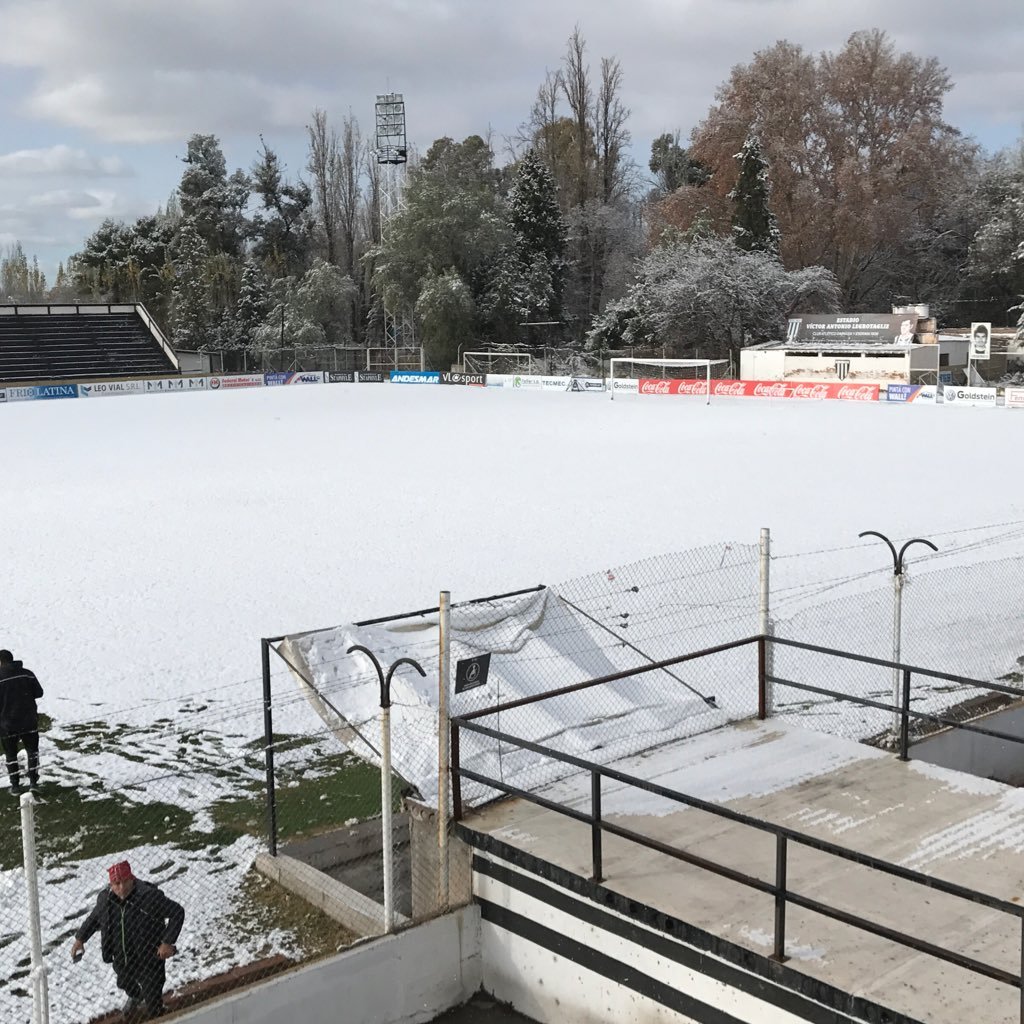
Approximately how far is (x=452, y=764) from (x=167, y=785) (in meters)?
3.05

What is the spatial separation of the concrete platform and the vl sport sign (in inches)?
30.0

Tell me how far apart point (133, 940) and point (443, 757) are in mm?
1975

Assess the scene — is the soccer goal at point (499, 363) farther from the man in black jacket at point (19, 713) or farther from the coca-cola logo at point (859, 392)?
the man in black jacket at point (19, 713)

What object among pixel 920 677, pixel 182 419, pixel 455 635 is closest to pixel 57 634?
pixel 455 635

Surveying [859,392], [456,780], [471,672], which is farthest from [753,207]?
[456,780]

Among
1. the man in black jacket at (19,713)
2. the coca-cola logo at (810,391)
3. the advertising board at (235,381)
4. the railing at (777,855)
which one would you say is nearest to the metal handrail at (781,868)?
the railing at (777,855)

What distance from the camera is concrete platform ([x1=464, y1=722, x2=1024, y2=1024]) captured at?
17.5 ft

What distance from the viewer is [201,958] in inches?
261

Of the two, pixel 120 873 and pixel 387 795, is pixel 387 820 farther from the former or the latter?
pixel 120 873

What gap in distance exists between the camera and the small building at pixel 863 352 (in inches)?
2020

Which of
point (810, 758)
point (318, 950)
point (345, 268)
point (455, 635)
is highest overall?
point (345, 268)

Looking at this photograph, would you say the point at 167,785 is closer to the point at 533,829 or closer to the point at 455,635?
the point at 455,635

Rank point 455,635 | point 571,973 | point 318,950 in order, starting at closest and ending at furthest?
point 571,973 < point 318,950 < point 455,635

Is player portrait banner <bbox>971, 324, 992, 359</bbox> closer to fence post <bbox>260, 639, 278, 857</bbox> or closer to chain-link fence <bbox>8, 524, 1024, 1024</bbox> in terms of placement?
chain-link fence <bbox>8, 524, 1024, 1024</bbox>
